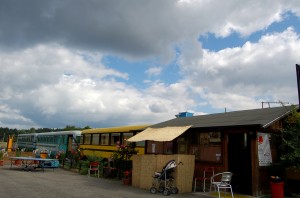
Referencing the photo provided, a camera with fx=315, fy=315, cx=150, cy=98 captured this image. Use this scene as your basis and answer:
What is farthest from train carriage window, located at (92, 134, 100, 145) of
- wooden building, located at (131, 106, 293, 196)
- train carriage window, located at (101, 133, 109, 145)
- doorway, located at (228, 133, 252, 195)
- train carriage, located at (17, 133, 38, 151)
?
train carriage, located at (17, 133, 38, 151)

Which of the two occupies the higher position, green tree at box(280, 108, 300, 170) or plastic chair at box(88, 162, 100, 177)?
green tree at box(280, 108, 300, 170)

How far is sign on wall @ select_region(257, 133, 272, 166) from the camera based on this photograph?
37.9 ft

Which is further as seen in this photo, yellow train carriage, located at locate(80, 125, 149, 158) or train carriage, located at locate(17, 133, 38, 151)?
train carriage, located at locate(17, 133, 38, 151)

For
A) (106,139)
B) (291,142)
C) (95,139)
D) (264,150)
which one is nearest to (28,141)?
(95,139)

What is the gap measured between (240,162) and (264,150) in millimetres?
1161

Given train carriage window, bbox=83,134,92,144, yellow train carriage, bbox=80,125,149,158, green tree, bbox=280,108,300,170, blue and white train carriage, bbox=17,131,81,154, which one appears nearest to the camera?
green tree, bbox=280,108,300,170

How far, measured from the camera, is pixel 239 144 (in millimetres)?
12617

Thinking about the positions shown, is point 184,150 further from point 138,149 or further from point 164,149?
point 138,149

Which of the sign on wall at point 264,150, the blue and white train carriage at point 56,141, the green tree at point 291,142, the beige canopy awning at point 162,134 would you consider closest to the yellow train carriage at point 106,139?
the blue and white train carriage at point 56,141

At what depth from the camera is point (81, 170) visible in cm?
1967

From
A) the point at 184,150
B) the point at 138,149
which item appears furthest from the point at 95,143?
the point at 184,150

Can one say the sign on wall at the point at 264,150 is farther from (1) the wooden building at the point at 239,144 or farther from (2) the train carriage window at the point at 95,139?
(2) the train carriage window at the point at 95,139

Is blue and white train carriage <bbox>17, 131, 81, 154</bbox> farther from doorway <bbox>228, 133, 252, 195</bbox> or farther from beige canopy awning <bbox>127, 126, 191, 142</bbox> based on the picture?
doorway <bbox>228, 133, 252, 195</bbox>

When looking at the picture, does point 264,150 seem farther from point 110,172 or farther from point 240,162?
point 110,172
